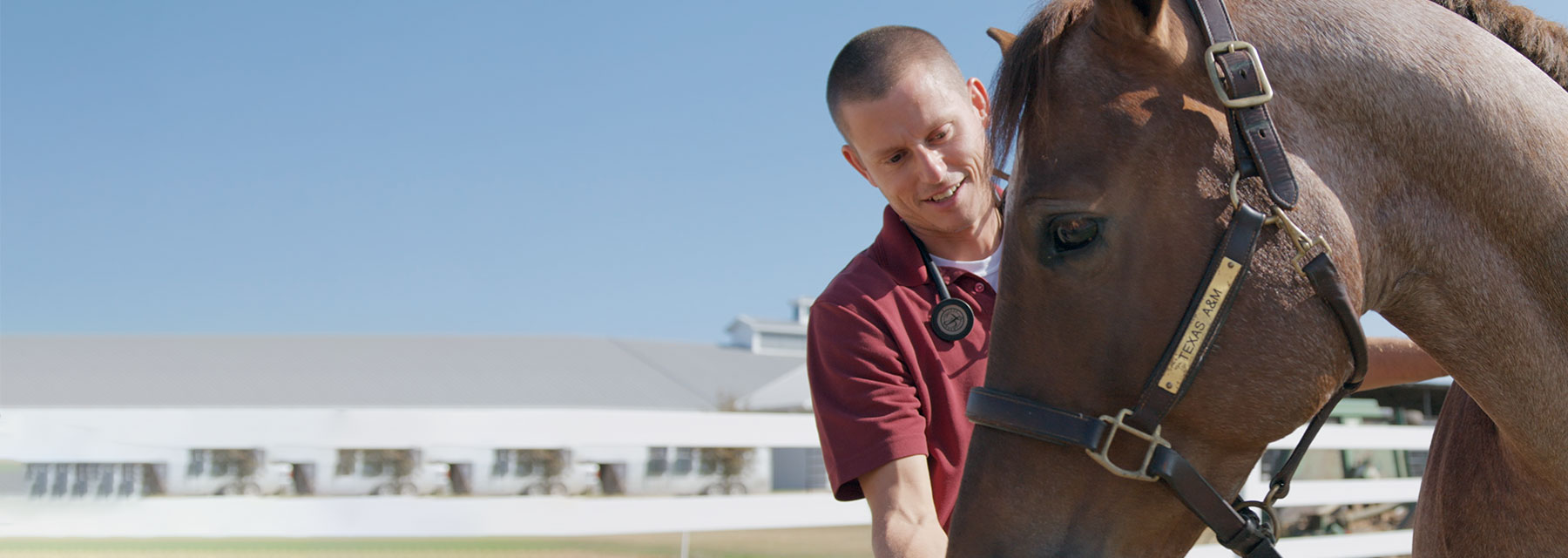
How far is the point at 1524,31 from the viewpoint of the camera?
1.71 m

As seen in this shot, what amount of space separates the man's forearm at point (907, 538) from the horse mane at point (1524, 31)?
Answer: 1276mm

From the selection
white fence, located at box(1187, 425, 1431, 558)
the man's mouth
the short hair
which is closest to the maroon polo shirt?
the man's mouth


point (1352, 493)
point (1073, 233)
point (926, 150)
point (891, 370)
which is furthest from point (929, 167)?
point (1352, 493)

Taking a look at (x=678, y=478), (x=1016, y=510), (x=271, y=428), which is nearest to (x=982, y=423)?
(x=1016, y=510)

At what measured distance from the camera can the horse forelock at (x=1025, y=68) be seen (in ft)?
5.10

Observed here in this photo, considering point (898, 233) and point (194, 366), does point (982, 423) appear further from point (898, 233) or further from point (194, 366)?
point (194, 366)

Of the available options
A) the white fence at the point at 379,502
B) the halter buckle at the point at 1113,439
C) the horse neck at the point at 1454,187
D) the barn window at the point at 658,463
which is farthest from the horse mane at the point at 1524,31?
the barn window at the point at 658,463

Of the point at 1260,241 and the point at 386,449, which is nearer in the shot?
the point at 1260,241

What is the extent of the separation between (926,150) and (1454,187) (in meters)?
0.91

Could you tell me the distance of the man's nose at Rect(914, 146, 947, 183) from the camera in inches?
79.2

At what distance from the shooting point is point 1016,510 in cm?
142

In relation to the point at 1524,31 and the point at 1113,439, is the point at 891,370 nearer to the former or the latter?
the point at 1113,439

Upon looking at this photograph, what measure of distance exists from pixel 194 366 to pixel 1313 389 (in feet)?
133

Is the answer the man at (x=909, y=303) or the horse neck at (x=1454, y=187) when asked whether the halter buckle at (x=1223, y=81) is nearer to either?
the horse neck at (x=1454, y=187)
